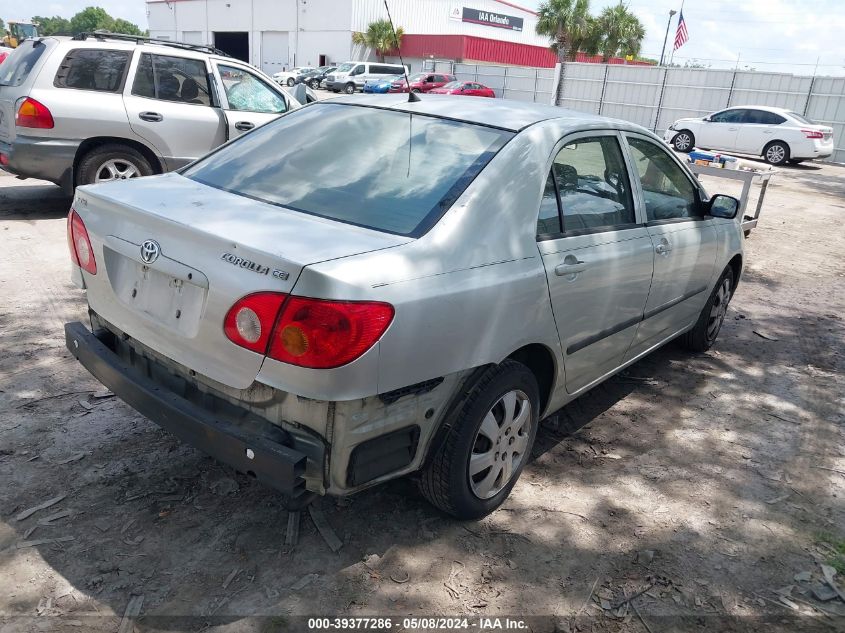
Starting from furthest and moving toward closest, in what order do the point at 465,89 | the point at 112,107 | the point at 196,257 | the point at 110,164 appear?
1. the point at 465,89
2. the point at 110,164
3. the point at 112,107
4. the point at 196,257

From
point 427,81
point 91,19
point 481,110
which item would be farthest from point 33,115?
point 91,19

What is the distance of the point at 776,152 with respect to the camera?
65.2 ft

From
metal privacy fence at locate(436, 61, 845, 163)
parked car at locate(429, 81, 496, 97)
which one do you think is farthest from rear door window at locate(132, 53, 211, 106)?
parked car at locate(429, 81, 496, 97)

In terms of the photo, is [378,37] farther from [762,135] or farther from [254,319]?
[254,319]

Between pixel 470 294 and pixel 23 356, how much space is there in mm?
3101

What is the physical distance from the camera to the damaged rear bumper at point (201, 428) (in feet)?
Answer: 7.48

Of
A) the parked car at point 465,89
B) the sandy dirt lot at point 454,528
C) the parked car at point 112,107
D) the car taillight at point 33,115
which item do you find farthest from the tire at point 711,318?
the parked car at point 465,89

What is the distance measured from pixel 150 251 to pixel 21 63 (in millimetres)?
6246

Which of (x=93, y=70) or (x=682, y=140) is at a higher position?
(x=93, y=70)

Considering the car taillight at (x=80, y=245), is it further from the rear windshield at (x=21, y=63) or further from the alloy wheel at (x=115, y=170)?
the rear windshield at (x=21, y=63)

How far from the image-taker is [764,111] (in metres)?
19.9

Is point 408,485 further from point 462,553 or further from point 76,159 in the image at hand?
point 76,159

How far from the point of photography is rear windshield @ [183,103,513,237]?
275cm

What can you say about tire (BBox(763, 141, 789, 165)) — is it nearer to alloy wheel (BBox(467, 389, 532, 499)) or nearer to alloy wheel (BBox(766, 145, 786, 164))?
alloy wheel (BBox(766, 145, 786, 164))
